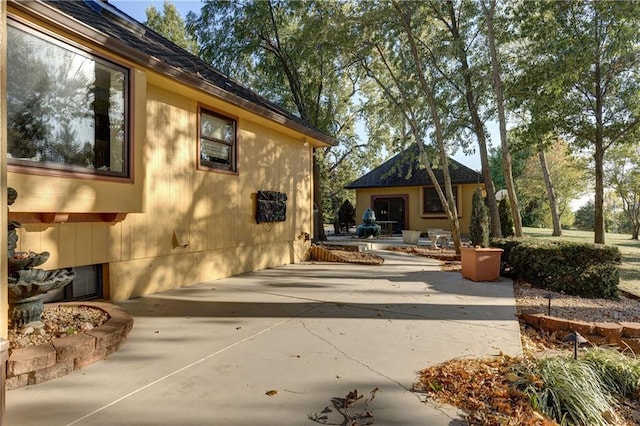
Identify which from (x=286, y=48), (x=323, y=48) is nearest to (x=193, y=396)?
(x=323, y=48)

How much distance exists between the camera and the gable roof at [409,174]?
15898 mm

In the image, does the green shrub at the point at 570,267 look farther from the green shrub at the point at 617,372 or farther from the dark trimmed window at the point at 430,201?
the dark trimmed window at the point at 430,201

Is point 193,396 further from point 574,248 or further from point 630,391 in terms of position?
point 574,248

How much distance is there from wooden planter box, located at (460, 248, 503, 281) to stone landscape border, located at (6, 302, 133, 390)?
18.7 ft

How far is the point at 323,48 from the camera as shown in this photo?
11.1 meters

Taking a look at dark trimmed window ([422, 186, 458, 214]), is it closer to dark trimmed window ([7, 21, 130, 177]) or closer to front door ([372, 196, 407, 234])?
front door ([372, 196, 407, 234])

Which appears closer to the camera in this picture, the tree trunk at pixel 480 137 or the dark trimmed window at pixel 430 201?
the tree trunk at pixel 480 137

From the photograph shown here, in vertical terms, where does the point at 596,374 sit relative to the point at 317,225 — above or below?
below

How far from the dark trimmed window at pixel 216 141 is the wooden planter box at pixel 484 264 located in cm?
484

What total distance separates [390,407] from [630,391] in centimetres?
183

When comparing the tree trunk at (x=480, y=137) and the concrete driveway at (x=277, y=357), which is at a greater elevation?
the tree trunk at (x=480, y=137)

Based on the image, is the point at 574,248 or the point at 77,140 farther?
the point at 574,248

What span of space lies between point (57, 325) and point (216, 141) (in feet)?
13.6

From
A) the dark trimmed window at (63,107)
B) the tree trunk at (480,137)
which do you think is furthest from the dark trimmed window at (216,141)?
the tree trunk at (480,137)
